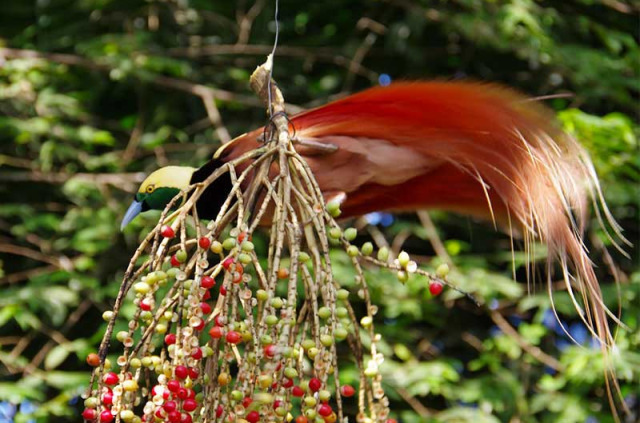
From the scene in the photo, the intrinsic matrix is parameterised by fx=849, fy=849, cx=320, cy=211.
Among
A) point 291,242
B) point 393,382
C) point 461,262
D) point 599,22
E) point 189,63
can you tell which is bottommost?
point 393,382

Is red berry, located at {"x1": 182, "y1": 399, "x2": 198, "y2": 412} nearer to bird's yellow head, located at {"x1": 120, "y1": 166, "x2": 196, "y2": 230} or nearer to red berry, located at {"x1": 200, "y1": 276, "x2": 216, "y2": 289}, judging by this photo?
red berry, located at {"x1": 200, "y1": 276, "x2": 216, "y2": 289}

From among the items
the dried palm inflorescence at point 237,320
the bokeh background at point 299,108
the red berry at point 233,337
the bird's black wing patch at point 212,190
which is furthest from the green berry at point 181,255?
the bokeh background at point 299,108

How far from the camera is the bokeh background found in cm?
221

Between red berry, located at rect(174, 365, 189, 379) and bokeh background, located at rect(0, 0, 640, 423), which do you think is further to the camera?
bokeh background, located at rect(0, 0, 640, 423)

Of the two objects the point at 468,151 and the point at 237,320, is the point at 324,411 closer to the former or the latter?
the point at 237,320

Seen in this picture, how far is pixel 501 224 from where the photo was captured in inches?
43.3

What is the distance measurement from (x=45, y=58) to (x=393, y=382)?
50.7 inches

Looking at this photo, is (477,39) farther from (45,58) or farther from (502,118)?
(502,118)

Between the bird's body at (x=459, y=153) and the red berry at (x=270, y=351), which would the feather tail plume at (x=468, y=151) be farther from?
the red berry at (x=270, y=351)

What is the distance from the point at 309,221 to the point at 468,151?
253 mm

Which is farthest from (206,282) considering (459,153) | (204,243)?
(459,153)

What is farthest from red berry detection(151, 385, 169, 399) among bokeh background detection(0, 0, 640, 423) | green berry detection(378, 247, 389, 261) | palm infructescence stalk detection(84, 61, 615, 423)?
bokeh background detection(0, 0, 640, 423)

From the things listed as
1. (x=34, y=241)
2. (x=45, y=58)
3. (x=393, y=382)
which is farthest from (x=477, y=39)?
(x=34, y=241)

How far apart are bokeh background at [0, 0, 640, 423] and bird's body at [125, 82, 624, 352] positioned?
110cm
